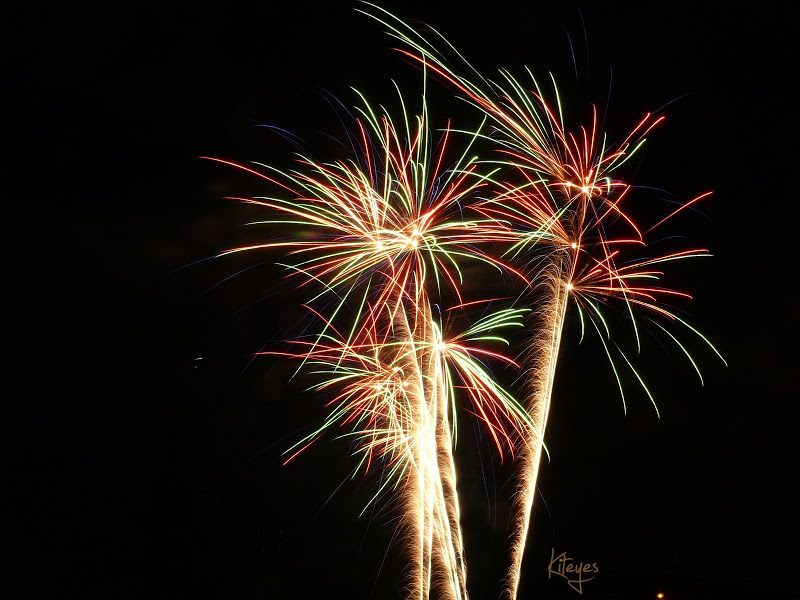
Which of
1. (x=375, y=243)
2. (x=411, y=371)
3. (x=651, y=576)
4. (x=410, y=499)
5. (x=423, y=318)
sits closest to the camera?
(x=375, y=243)

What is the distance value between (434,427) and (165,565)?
1821 centimetres

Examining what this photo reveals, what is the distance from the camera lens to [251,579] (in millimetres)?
27547

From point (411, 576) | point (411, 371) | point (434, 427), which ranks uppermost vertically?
point (411, 371)

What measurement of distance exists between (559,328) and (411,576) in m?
9.90

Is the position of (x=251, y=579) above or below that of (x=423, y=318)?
below

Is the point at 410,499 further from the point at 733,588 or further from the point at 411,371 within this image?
the point at 733,588

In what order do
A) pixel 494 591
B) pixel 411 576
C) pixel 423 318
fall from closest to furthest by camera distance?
pixel 423 318
pixel 411 576
pixel 494 591

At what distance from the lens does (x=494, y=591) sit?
73.2 feet

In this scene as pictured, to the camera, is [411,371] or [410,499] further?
[410,499]

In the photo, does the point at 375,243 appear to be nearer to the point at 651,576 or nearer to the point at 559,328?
the point at 559,328

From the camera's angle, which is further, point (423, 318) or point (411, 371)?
point (411, 371)

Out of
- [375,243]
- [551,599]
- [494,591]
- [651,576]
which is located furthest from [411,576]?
[651,576]

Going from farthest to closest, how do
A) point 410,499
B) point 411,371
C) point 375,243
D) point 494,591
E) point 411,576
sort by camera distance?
point 494,591 → point 411,576 → point 410,499 → point 411,371 → point 375,243

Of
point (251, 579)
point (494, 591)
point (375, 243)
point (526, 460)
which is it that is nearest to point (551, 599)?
point (494, 591)
